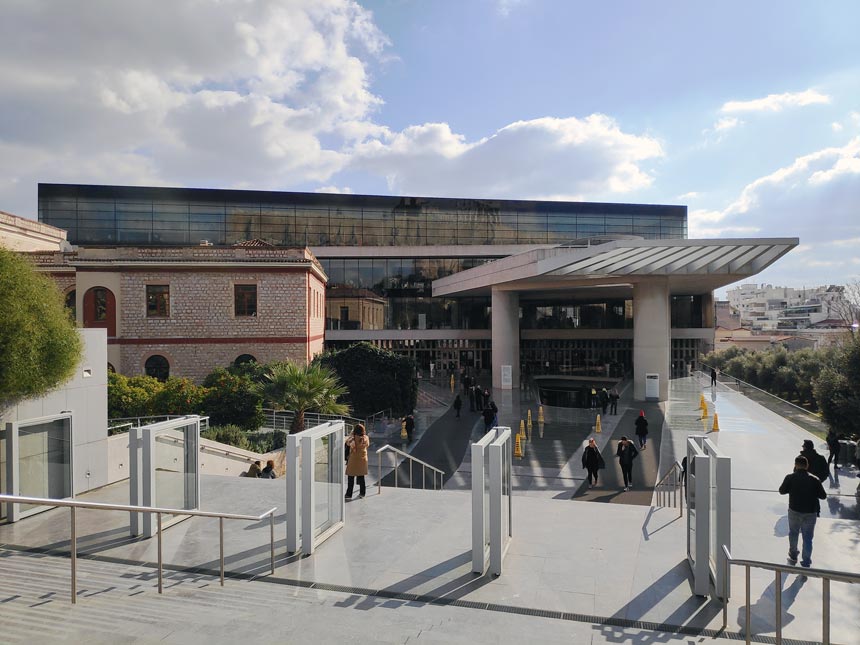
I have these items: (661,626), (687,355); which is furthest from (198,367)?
(687,355)

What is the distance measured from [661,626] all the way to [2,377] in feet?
28.8

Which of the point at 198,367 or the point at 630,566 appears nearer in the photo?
the point at 630,566

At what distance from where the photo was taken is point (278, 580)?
6.80m

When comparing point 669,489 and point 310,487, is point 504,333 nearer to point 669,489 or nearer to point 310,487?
point 669,489

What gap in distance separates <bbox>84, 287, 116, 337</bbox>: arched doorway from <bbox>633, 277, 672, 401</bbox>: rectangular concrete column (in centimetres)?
2619

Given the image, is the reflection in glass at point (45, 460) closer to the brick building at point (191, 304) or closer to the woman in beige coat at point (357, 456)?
the woman in beige coat at point (357, 456)

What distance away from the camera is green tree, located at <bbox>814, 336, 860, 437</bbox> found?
44.0 ft

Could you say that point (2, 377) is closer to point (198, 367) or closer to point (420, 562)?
point (420, 562)

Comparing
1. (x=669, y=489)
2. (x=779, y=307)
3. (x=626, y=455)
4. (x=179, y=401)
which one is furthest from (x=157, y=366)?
(x=779, y=307)

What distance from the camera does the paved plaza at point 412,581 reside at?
18.1ft

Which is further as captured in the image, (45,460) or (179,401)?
(179,401)

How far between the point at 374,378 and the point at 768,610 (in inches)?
766

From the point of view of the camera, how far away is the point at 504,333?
3725 cm

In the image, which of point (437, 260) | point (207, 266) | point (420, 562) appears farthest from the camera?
point (437, 260)
